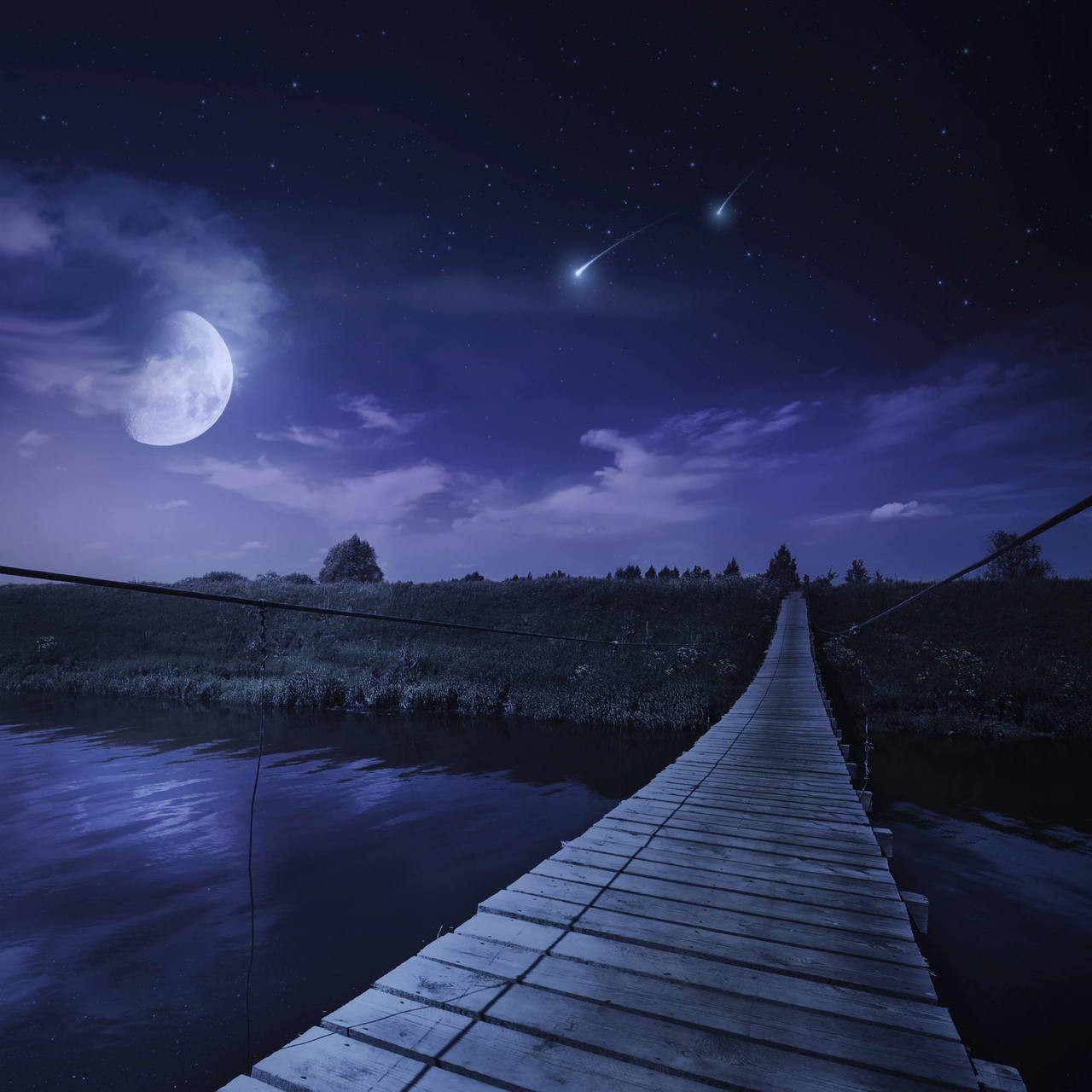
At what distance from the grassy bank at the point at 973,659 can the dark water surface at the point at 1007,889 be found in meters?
3.17

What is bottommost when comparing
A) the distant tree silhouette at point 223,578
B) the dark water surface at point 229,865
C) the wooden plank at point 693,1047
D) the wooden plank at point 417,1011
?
the dark water surface at point 229,865

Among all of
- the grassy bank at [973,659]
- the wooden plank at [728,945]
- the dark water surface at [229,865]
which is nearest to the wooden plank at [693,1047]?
the wooden plank at [728,945]

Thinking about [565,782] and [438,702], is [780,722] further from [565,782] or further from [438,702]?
[438,702]

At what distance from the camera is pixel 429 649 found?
29.3 meters

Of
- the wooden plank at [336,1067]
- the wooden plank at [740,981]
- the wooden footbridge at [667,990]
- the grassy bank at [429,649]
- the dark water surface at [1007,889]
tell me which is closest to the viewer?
the wooden plank at [336,1067]

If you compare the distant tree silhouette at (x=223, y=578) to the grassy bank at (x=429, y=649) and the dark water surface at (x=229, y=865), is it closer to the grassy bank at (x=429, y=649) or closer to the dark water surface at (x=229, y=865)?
the grassy bank at (x=429, y=649)

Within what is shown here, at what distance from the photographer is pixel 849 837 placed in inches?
218

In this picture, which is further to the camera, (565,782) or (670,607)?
(670,607)

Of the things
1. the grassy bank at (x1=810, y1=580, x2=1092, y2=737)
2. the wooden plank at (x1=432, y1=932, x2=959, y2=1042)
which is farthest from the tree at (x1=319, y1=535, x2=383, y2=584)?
the wooden plank at (x1=432, y1=932, x2=959, y2=1042)

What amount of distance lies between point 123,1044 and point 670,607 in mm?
32751

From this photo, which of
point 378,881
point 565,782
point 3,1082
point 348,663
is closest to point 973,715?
point 565,782

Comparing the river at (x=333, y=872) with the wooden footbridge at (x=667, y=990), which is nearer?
the wooden footbridge at (x=667, y=990)

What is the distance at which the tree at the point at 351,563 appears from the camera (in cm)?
8675

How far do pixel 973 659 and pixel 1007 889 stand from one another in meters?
19.4
